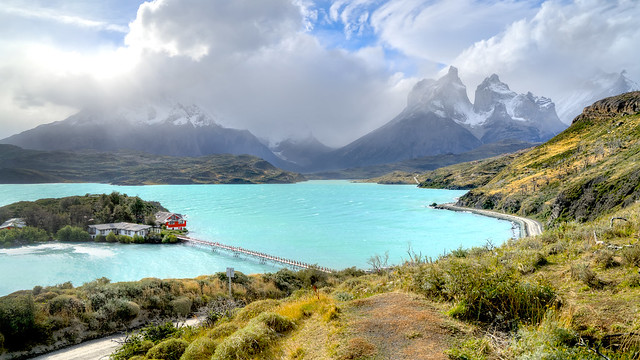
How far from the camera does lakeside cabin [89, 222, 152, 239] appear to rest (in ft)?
216

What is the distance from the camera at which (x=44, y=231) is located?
204 feet

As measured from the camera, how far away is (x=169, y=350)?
8.71m

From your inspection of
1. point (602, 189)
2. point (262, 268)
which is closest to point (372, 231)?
point (262, 268)

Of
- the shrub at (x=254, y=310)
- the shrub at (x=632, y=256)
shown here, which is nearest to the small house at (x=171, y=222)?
the shrub at (x=254, y=310)

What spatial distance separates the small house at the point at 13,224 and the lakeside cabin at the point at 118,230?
1141 cm

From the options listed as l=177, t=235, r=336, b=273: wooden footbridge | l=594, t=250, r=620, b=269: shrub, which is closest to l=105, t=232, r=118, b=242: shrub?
l=177, t=235, r=336, b=273: wooden footbridge

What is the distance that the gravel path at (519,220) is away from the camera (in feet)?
190

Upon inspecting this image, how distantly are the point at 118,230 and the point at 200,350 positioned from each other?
72.4 metres

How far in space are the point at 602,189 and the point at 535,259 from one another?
51.2 meters

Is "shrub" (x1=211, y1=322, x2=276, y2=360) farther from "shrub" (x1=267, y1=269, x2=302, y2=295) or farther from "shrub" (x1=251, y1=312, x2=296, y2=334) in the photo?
"shrub" (x1=267, y1=269, x2=302, y2=295)

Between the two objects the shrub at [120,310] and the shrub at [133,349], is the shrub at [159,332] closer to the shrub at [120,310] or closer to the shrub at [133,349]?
the shrub at [133,349]

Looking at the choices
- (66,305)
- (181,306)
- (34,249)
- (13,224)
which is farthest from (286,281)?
(13,224)

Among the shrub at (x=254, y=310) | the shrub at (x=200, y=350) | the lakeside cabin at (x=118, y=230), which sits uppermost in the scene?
the shrub at (x=200, y=350)

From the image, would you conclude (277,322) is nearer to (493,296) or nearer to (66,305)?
(493,296)
